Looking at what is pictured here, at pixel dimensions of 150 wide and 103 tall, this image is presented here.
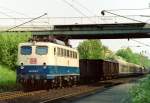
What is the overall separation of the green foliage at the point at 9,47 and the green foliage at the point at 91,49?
47636 millimetres

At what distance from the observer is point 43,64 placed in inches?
1272

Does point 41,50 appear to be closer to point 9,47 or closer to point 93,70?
point 93,70

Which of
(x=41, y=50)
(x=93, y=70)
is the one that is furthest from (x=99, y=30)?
(x=41, y=50)

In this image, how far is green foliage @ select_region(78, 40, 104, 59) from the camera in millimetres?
103812

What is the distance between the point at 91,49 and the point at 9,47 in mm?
55000

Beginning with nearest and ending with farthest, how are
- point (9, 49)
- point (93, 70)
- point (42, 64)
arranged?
point (42, 64) < point (93, 70) < point (9, 49)

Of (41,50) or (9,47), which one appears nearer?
(41,50)

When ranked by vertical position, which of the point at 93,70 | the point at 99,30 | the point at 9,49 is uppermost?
the point at 99,30

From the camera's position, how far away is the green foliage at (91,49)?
104 metres

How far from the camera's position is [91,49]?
10819 centimetres

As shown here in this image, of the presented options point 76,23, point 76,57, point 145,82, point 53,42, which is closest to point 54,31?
point 76,23

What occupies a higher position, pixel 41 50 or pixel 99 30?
pixel 99 30

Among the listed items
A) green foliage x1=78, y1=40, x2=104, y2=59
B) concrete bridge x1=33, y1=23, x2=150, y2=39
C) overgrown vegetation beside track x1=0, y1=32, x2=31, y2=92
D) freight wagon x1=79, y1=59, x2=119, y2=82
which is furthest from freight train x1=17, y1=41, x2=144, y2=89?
green foliage x1=78, y1=40, x2=104, y2=59

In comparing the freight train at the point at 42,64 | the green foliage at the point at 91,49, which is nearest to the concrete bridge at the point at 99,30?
the freight train at the point at 42,64
